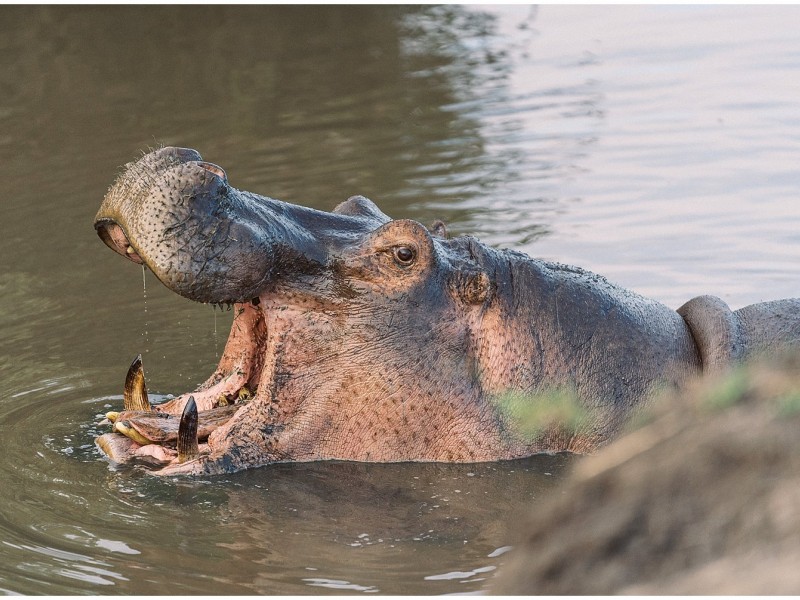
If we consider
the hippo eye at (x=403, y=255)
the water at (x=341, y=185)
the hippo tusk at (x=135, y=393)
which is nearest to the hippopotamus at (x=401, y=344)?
the hippo eye at (x=403, y=255)

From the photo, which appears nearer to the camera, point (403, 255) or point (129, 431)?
point (403, 255)

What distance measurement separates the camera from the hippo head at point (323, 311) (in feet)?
16.3

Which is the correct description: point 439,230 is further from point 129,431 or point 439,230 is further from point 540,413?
point 129,431

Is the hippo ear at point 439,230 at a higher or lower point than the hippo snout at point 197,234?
lower

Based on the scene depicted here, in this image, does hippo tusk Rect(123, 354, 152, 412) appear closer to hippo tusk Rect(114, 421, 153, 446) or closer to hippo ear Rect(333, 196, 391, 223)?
hippo tusk Rect(114, 421, 153, 446)

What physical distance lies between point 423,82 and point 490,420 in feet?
30.9

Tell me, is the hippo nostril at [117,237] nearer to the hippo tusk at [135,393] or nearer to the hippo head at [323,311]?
the hippo head at [323,311]

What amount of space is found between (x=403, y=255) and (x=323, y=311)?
388 millimetres

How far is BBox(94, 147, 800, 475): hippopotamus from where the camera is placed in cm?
518

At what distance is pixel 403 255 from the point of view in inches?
204

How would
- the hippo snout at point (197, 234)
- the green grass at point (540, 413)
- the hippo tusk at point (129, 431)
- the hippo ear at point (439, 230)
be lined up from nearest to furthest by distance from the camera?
1. the hippo snout at point (197, 234)
2. the green grass at point (540, 413)
3. the hippo tusk at point (129, 431)
4. the hippo ear at point (439, 230)

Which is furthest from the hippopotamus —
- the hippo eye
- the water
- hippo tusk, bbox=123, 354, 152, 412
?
hippo tusk, bbox=123, 354, 152, 412

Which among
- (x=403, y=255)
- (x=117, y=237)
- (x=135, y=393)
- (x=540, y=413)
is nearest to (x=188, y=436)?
(x=135, y=393)

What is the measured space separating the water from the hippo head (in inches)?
6.2
